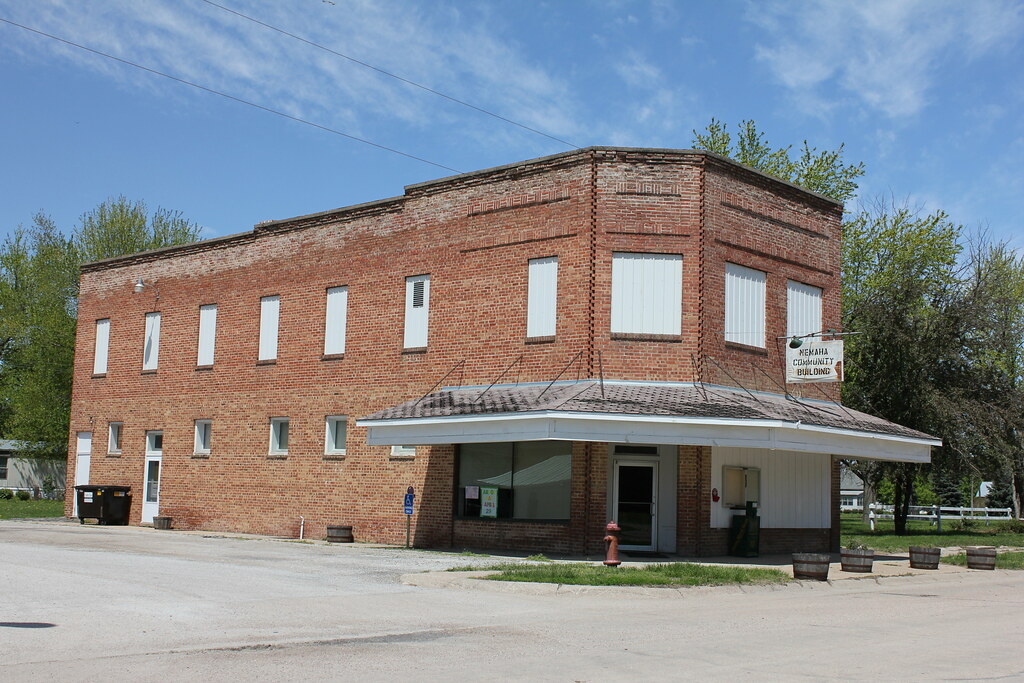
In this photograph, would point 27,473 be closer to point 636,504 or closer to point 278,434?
point 278,434

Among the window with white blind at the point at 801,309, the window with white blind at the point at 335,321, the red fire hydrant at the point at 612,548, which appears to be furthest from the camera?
the window with white blind at the point at 335,321

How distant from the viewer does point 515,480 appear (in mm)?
24125

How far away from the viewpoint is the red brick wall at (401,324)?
76.4 feet

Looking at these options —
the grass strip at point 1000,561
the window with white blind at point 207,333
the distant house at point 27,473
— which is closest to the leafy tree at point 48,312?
the distant house at point 27,473

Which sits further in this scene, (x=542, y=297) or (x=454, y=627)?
(x=542, y=297)


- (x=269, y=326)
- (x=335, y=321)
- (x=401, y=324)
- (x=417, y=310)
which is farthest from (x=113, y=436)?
(x=417, y=310)

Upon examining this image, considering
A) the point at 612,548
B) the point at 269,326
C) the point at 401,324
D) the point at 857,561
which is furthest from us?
the point at 269,326

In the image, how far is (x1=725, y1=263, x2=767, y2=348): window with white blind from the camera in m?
24.2

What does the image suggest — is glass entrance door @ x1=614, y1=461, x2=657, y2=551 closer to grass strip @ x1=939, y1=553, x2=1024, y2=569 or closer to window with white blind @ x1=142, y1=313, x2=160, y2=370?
grass strip @ x1=939, y1=553, x2=1024, y2=569

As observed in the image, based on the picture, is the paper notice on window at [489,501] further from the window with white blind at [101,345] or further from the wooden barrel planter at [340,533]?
the window with white blind at [101,345]

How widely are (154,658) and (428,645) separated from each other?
8.65 ft

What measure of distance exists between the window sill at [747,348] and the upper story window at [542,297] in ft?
13.1

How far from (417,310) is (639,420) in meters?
8.26

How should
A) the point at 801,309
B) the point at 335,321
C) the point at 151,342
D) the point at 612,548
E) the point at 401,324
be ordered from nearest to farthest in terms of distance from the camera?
the point at 612,548, the point at 801,309, the point at 401,324, the point at 335,321, the point at 151,342
